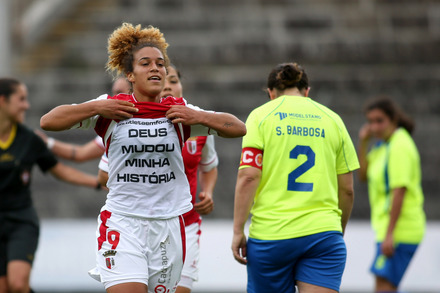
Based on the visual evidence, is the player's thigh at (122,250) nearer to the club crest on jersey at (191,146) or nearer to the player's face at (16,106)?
the club crest on jersey at (191,146)

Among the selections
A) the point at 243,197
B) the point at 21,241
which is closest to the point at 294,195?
the point at 243,197

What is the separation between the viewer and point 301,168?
5379 millimetres

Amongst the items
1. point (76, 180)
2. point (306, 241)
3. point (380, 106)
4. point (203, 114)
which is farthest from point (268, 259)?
point (380, 106)

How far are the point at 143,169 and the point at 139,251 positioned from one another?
49 cm

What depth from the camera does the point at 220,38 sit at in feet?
54.1

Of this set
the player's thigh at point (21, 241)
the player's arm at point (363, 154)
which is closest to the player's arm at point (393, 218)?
the player's arm at point (363, 154)

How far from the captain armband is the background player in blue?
2269 mm

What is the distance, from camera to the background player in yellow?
534 cm

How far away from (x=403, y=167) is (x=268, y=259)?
10.8 feet

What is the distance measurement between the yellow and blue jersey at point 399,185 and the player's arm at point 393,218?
0.22 feet

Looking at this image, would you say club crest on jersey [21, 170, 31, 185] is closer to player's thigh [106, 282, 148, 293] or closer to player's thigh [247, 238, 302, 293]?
player's thigh [247, 238, 302, 293]

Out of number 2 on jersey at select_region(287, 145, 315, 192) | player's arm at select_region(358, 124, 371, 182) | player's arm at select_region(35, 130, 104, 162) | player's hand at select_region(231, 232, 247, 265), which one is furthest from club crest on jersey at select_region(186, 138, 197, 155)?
player's arm at select_region(358, 124, 371, 182)

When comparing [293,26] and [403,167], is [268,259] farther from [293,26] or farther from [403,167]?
[293,26]

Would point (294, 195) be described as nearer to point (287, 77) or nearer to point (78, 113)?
point (287, 77)
